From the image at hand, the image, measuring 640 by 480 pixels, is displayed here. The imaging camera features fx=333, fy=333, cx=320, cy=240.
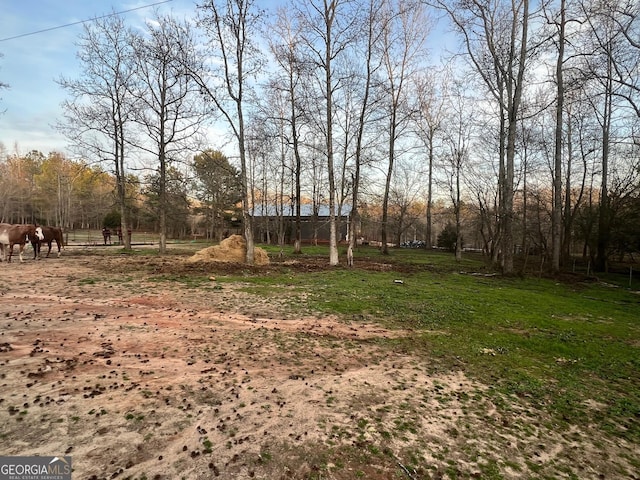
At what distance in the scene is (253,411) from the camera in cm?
329

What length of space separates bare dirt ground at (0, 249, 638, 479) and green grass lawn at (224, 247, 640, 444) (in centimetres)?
55

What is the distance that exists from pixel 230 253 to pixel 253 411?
43.2ft

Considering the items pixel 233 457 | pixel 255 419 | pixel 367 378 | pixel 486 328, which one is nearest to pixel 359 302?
pixel 486 328

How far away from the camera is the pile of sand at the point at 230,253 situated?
15227 millimetres

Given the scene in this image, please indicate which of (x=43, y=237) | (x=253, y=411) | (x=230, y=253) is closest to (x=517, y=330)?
(x=253, y=411)

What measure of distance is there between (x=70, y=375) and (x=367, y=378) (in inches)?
136

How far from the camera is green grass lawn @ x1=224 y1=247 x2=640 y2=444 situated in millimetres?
4254

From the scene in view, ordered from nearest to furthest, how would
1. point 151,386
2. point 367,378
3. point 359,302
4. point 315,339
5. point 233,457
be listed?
point 233,457 → point 151,386 → point 367,378 → point 315,339 → point 359,302

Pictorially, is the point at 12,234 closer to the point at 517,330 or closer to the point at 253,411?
the point at 253,411

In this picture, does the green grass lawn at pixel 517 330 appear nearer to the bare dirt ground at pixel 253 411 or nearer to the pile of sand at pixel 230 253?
the bare dirt ground at pixel 253 411

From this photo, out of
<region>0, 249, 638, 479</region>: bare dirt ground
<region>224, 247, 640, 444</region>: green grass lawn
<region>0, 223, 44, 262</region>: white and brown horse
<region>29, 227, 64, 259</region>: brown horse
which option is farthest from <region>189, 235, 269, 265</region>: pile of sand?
<region>0, 249, 638, 479</region>: bare dirt ground

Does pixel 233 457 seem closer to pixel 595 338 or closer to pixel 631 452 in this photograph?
pixel 631 452

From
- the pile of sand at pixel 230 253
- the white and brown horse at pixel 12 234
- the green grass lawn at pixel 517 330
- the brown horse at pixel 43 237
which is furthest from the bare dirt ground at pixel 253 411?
the brown horse at pixel 43 237

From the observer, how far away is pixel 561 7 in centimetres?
1642
